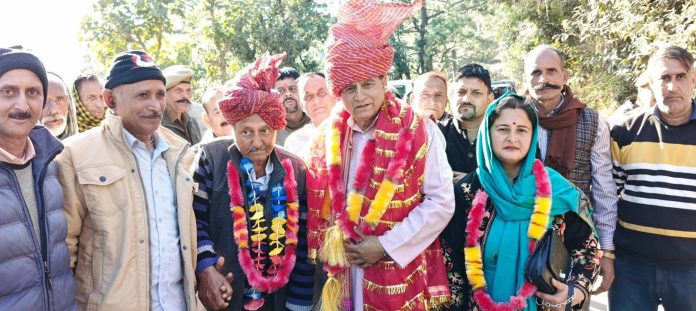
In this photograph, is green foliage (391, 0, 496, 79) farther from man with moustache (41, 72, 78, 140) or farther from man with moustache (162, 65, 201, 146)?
man with moustache (41, 72, 78, 140)

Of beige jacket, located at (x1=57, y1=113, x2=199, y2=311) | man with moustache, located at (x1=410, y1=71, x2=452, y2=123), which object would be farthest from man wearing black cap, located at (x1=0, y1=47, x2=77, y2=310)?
man with moustache, located at (x1=410, y1=71, x2=452, y2=123)

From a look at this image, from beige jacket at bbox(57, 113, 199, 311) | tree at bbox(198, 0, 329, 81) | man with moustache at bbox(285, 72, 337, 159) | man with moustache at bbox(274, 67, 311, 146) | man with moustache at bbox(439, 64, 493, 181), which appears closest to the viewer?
beige jacket at bbox(57, 113, 199, 311)

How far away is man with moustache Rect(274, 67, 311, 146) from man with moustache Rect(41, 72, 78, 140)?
188cm

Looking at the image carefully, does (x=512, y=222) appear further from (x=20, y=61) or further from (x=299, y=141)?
(x=20, y=61)

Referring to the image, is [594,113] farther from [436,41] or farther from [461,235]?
[436,41]

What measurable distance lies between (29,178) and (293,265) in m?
1.42

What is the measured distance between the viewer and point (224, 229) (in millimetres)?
2830

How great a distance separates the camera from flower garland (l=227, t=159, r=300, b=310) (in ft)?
9.01

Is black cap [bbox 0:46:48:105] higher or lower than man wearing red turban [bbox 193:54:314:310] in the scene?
higher

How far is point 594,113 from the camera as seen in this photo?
338cm

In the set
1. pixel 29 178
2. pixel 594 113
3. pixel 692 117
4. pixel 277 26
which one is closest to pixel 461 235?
pixel 594 113

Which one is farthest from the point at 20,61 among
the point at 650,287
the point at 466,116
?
the point at 650,287

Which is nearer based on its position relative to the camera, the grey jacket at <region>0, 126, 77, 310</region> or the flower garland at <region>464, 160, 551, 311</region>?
the grey jacket at <region>0, 126, 77, 310</region>

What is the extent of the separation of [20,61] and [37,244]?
0.79 m
